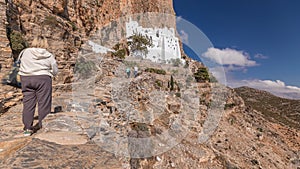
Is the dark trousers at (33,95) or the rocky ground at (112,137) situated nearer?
the rocky ground at (112,137)

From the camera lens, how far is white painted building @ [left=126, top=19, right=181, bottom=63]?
26.2m

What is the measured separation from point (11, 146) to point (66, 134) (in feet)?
1.84

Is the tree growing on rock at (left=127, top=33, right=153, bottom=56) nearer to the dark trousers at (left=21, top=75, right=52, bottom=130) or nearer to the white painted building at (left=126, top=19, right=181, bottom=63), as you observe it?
the white painted building at (left=126, top=19, right=181, bottom=63)

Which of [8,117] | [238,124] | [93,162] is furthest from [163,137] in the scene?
[238,124]

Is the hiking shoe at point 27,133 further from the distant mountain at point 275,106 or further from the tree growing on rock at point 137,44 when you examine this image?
the distant mountain at point 275,106

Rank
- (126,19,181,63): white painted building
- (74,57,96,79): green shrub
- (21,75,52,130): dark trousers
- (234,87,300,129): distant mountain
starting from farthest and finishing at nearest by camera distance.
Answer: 1. (234,87,300,129): distant mountain
2. (126,19,181,63): white painted building
3. (74,57,96,79): green shrub
4. (21,75,52,130): dark trousers

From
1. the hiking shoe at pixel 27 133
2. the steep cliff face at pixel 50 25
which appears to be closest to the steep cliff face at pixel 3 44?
the steep cliff face at pixel 50 25

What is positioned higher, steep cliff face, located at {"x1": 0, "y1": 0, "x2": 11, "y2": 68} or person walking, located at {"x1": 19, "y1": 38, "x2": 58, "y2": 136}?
steep cliff face, located at {"x1": 0, "y1": 0, "x2": 11, "y2": 68}

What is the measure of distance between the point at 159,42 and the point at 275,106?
29983 mm

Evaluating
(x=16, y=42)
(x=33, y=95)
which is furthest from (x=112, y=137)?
(x=16, y=42)

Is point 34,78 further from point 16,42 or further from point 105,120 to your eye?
point 16,42

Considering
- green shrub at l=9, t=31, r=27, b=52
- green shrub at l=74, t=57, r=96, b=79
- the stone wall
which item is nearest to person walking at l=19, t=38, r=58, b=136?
the stone wall

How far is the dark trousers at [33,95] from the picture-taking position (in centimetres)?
232

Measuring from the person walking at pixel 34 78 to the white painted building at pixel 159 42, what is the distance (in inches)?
851
